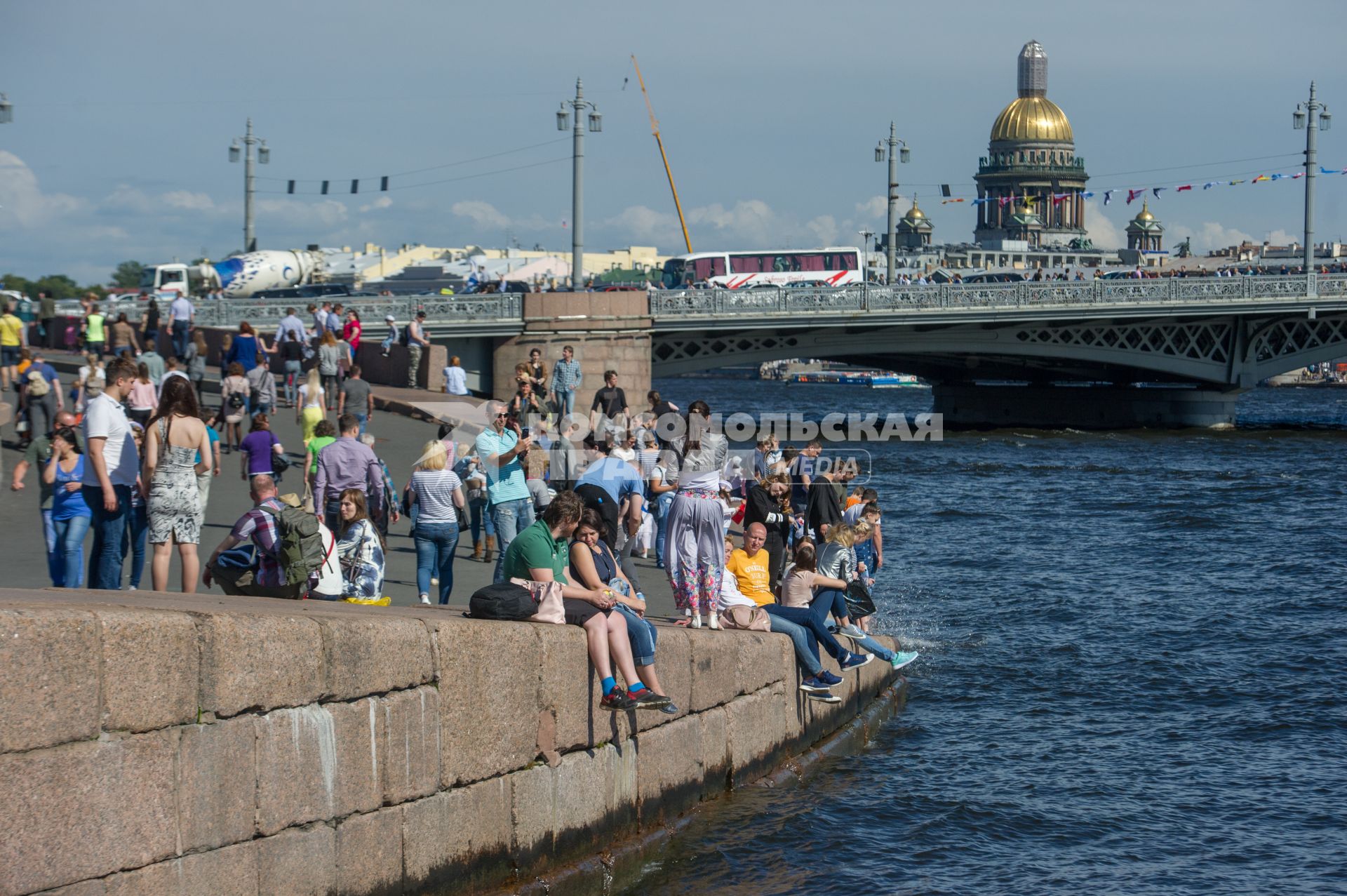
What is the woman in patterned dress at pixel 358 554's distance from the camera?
786cm

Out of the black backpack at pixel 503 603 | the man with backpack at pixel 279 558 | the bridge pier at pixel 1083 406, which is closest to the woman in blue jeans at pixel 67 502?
the man with backpack at pixel 279 558

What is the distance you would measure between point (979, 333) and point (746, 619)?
32.4 metres

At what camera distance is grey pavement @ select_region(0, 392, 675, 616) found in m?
9.86

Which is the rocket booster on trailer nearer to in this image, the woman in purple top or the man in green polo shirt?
the woman in purple top

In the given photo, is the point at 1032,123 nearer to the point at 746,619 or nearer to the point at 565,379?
the point at 565,379

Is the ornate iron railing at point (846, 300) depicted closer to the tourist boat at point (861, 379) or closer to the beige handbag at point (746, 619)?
the beige handbag at point (746, 619)

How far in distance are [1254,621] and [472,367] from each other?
774 inches

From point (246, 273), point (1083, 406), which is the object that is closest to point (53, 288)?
point (246, 273)

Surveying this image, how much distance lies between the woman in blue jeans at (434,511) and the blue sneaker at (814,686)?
229cm

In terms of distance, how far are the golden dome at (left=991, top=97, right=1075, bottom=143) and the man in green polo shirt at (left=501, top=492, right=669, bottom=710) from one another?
140275mm

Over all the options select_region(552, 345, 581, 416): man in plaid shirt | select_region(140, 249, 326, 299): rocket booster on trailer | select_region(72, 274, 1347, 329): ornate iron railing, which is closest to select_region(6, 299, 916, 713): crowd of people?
select_region(552, 345, 581, 416): man in plaid shirt

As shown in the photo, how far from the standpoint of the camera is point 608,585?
7336 mm

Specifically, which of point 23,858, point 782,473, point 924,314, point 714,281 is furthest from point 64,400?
point 714,281

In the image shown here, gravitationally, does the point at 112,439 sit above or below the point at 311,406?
below
